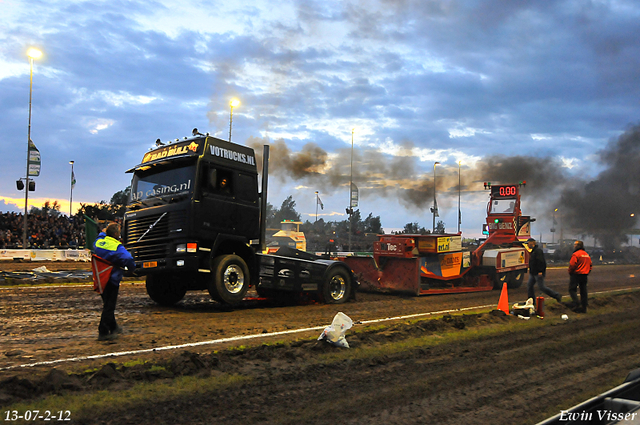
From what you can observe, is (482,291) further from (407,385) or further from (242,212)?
(407,385)

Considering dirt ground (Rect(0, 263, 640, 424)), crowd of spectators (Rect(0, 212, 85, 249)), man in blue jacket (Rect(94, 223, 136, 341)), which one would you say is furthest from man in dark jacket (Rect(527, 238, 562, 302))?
crowd of spectators (Rect(0, 212, 85, 249))

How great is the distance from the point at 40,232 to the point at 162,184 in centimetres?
2544

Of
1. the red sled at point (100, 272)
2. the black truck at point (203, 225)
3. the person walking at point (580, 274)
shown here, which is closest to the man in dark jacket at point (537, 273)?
the person walking at point (580, 274)

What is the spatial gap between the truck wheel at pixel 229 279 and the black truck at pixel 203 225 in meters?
0.02

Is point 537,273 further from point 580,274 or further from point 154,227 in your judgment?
point 154,227

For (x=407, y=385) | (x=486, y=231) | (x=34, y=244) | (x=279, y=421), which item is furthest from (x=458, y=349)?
(x=34, y=244)

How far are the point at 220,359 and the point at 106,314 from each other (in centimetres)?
220

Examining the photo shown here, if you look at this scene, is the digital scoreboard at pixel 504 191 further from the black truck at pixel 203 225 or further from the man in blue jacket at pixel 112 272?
the man in blue jacket at pixel 112 272

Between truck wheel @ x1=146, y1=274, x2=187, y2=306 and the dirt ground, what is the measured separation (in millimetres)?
533

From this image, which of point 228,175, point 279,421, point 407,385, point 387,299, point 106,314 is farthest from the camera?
point 387,299

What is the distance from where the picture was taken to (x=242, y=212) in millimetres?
10031

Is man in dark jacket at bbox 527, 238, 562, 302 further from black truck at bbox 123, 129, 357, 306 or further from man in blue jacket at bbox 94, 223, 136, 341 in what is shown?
man in blue jacket at bbox 94, 223, 136, 341

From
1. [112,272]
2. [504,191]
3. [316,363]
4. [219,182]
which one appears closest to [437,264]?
[504,191]

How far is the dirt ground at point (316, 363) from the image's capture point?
423cm
